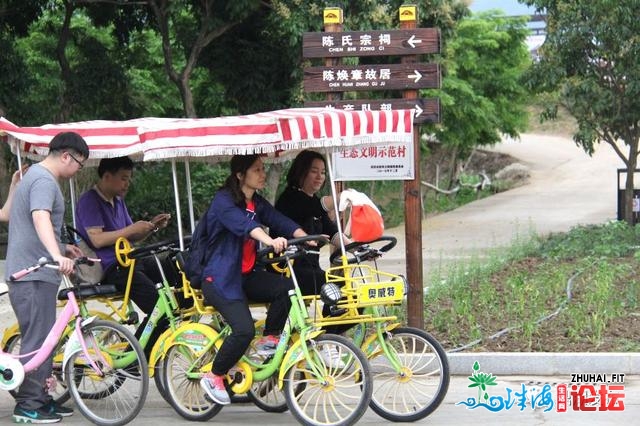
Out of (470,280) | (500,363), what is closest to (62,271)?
(500,363)

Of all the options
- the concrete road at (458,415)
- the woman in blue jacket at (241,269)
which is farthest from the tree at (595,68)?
the woman in blue jacket at (241,269)

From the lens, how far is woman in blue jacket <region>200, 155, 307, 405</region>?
697 centimetres

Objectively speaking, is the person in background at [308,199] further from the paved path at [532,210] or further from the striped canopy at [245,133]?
the paved path at [532,210]

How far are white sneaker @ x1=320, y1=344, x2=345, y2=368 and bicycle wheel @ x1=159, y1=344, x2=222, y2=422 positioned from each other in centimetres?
87

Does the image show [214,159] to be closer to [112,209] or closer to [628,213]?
[112,209]

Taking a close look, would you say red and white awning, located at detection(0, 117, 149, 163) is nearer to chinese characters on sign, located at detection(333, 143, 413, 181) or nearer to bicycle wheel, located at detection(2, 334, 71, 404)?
bicycle wheel, located at detection(2, 334, 71, 404)

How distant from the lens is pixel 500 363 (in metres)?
8.65

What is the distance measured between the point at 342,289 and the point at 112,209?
1.99 meters

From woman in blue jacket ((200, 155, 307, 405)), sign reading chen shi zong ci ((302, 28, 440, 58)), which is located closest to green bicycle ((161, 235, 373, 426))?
woman in blue jacket ((200, 155, 307, 405))

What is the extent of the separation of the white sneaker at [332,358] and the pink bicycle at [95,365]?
116cm

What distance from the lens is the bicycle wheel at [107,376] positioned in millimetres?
7078

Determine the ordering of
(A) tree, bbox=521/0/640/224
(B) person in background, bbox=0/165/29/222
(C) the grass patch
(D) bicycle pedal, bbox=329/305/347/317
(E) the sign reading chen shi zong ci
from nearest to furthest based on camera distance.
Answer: (D) bicycle pedal, bbox=329/305/347/317 < (B) person in background, bbox=0/165/29/222 < (C) the grass patch < (E) the sign reading chen shi zong ci < (A) tree, bbox=521/0/640/224

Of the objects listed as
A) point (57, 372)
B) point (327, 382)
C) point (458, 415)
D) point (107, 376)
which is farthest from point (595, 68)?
point (107, 376)

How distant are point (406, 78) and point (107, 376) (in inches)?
147
